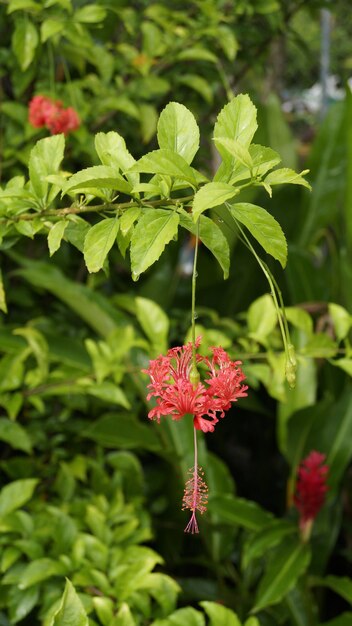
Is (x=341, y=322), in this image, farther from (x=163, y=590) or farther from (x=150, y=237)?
(x=150, y=237)

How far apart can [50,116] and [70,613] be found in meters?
0.77

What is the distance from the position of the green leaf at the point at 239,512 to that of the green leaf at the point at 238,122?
2.94ft

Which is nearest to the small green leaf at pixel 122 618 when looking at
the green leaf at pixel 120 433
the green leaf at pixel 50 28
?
the green leaf at pixel 120 433

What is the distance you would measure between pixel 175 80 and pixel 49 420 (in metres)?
0.74

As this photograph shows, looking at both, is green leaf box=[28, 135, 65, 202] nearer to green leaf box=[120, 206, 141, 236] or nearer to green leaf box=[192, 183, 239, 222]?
green leaf box=[120, 206, 141, 236]

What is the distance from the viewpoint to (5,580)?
101 cm

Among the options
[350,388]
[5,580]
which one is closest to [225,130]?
[5,580]

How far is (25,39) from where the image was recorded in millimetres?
1162

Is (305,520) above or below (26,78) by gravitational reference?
below

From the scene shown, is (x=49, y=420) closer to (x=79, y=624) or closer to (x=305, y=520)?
(x=305, y=520)

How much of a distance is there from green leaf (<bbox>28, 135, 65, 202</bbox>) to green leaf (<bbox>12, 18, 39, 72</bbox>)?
49 centimetres

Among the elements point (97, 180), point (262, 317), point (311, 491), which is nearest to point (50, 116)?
point (262, 317)

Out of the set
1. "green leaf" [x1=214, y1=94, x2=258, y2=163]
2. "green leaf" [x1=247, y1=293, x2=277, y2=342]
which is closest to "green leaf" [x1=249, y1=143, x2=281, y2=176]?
"green leaf" [x1=214, y1=94, x2=258, y2=163]

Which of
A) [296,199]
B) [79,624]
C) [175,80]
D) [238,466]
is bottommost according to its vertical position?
[238,466]
